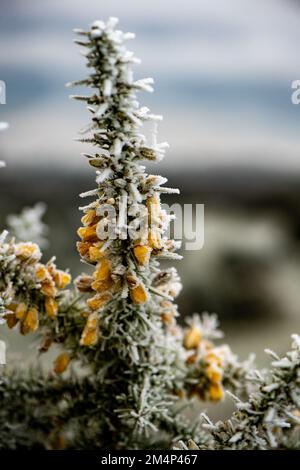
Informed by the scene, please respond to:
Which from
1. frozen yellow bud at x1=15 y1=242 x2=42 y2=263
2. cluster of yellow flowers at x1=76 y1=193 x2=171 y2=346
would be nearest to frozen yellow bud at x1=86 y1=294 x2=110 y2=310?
cluster of yellow flowers at x1=76 y1=193 x2=171 y2=346

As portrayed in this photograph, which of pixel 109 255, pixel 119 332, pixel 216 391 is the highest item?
pixel 109 255

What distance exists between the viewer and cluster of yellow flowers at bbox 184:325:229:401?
899 millimetres

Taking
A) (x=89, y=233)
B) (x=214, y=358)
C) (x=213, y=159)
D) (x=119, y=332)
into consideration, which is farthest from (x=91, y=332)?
(x=213, y=159)

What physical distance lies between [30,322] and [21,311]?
20 millimetres

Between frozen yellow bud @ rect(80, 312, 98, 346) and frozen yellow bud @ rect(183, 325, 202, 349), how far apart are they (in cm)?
25

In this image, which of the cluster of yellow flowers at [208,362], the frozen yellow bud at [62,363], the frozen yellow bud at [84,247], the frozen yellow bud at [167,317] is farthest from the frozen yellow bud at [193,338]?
the frozen yellow bud at [84,247]

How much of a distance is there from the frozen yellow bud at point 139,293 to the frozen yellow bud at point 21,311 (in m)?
0.16

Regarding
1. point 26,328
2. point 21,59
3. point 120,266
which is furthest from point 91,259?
point 21,59

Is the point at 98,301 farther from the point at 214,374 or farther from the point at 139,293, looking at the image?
the point at 214,374

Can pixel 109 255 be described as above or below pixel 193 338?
above

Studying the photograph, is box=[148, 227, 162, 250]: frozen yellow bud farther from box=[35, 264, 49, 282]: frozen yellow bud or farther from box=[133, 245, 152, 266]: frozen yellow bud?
box=[35, 264, 49, 282]: frozen yellow bud

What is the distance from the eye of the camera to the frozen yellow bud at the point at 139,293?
2.34ft

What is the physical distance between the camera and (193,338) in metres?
0.97

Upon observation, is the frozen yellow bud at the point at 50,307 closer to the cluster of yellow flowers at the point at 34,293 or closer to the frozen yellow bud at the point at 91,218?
the cluster of yellow flowers at the point at 34,293
